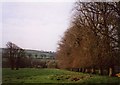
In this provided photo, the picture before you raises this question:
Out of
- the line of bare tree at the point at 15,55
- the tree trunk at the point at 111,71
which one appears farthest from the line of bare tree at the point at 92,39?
the line of bare tree at the point at 15,55

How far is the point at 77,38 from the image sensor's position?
5.62 meters

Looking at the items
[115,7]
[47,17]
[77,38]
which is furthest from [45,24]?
[115,7]

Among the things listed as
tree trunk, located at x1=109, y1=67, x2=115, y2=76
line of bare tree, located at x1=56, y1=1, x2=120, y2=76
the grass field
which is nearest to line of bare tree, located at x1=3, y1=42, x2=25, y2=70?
the grass field

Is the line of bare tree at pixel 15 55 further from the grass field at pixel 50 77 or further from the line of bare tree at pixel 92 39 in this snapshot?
the line of bare tree at pixel 92 39

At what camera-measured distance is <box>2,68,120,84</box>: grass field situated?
18.3ft

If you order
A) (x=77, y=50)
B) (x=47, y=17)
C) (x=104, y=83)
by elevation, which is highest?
(x=47, y=17)

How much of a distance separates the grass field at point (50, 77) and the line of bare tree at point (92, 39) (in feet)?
0.25

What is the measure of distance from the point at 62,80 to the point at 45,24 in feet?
2.40

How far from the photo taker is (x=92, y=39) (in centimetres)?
560

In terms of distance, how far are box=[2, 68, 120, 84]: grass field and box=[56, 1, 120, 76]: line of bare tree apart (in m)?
0.08

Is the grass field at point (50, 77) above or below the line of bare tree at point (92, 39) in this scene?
below

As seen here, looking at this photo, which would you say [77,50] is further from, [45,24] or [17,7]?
[17,7]

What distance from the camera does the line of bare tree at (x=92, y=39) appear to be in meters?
5.58

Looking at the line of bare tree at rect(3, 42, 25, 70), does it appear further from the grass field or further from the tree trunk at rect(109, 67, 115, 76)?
the tree trunk at rect(109, 67, 115, 76)
